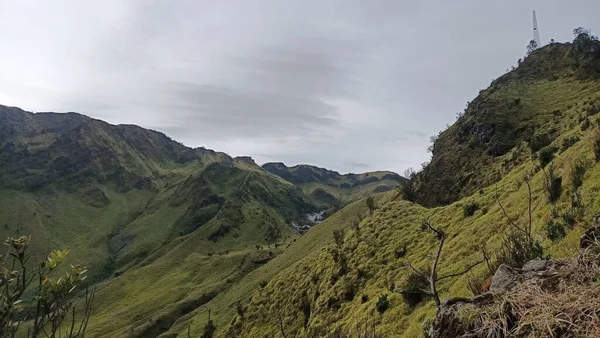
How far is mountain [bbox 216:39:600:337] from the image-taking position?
1470cm

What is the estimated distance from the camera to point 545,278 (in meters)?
5.74

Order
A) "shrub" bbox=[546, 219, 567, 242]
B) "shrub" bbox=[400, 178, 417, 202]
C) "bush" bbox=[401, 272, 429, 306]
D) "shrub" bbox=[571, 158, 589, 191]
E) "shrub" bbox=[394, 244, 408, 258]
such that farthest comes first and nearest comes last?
"shrub" bbox=[400, 178, 417, 202] < "shrub" bbox=[394, 244, 408, 258] < "bush" bbox=[401, 272, 429, 306] < "shrub" bbox=[571, 158, 589, 191] < "shrub" bbox=[546, 219, 567, 242]

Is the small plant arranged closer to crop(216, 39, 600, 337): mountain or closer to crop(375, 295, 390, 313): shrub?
crop(216, 39, 600, 337): mountain

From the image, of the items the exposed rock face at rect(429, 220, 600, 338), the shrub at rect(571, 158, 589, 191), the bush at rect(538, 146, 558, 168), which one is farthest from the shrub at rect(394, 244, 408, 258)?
the exposed rock face at rect(429, 220, 600, 338)

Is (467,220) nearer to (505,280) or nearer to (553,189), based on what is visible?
(553,189)

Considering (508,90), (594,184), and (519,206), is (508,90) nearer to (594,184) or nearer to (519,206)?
(519,206)

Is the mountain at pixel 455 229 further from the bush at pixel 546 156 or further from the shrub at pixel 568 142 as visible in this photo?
the shrub at pixel 568 142

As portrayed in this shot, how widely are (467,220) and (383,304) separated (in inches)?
344

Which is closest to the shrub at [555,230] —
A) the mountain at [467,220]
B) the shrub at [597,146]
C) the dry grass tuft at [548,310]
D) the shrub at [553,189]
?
the mountain at [467,220]

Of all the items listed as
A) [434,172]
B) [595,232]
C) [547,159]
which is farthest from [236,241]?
[595,232]

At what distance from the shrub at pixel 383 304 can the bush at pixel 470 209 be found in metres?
9.24

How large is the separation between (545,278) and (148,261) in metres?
188

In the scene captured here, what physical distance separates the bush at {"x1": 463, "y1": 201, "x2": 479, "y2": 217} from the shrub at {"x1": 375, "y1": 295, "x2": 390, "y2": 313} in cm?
924

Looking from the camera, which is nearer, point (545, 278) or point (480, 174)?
point (545, 278)
